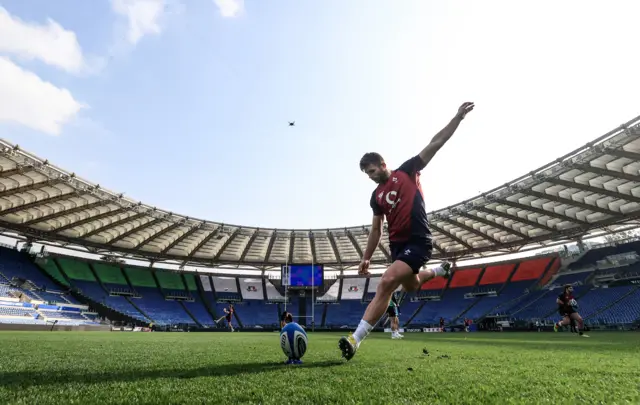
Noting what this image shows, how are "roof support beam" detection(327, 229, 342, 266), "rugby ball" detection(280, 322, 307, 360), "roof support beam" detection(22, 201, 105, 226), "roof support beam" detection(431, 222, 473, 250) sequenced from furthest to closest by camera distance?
1. "roof support beam" detection(327, 229, 342, 266)
2. "roof support beam" detection(431, 222, 473, 250)
3. "roof support beam" detection(22, 201, 105, 226)
4. "rugby ball" detection(280, 322, 307, 360)

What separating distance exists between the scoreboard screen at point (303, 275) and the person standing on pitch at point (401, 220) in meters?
33.9

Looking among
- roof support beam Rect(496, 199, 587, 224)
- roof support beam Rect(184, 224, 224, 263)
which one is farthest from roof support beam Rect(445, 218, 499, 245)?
roof support beam Rect(184, 224, 224, 263)

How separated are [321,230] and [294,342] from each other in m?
35.0

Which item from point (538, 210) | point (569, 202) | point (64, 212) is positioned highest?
point (569, 202)

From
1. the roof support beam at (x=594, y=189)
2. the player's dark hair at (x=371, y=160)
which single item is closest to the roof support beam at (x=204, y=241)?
the roof support beam at (x=594, y=189)

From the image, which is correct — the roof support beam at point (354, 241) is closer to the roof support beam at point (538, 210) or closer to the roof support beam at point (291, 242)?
the roof support beam at point (291, 242)

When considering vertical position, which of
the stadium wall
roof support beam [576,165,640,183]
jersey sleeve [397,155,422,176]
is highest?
roof support beam [576,165,640,183]

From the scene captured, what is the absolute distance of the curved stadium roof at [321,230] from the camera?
22.8 metres

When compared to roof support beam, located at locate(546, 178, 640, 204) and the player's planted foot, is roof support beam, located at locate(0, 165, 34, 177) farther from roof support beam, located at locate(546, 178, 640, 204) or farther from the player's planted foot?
roof support beam, located at locate(546, 178, 640, 204)

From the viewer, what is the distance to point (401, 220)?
4.50 m

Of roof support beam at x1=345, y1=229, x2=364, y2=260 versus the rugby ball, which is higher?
roof support beam at x1=345, y1=229, x2=364, y2=260

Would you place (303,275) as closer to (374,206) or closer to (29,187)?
(29,187)

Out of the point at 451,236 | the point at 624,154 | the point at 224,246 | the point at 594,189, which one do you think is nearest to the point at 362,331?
the point at 624,154

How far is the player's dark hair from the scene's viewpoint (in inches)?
187
